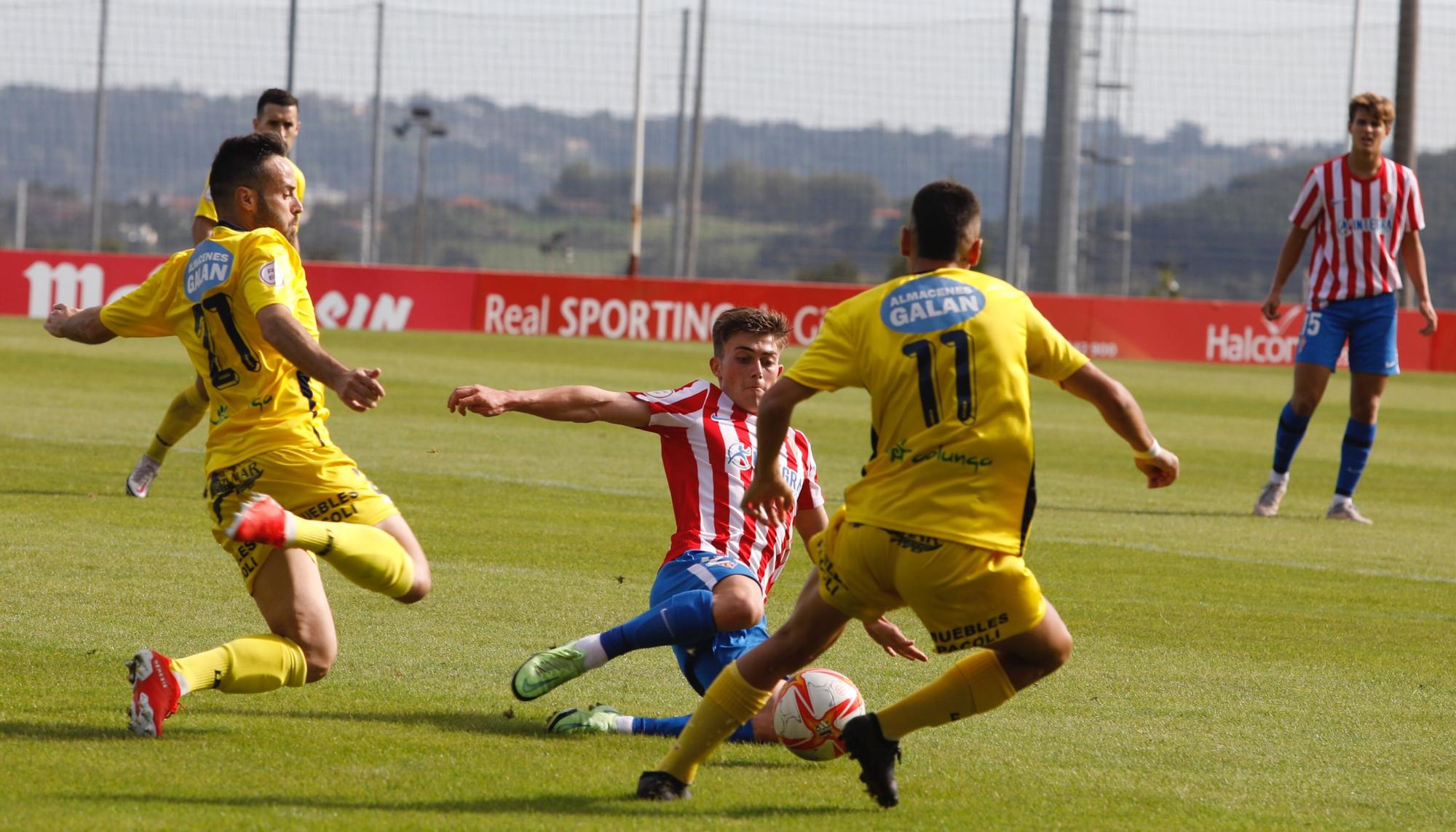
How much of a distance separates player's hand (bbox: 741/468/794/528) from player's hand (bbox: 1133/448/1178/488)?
85 cm

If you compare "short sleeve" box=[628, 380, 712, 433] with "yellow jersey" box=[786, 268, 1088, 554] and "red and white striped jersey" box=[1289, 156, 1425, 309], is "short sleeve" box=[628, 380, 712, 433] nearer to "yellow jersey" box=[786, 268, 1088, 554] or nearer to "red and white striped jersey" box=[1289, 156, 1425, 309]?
"yellow jersey" box=[786, 268, 1088, 554]

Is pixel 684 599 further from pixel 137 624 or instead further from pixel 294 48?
pixel 294 48

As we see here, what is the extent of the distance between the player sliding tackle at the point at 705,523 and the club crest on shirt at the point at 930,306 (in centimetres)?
89

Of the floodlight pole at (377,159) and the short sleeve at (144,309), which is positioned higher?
the floodlight pole at (377,159)

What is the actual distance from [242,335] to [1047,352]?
7.16 feet

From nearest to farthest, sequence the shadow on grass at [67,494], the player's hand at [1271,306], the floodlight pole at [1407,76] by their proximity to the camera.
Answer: the shadow on grass at [67,494] < the player's hand at [1271,306] < the floodlight pole at [1407,76]

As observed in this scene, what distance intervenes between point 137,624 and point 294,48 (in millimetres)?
26531

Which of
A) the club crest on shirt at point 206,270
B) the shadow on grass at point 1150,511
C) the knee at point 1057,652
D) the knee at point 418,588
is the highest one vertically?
the club crest on shirt at point 206,270

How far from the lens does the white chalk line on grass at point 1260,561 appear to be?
8328 mm

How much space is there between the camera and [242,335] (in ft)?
15.8

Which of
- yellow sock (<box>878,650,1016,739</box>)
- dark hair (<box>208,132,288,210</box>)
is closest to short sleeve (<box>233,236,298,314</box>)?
dark hair (<box>208,132,288,210</box>)

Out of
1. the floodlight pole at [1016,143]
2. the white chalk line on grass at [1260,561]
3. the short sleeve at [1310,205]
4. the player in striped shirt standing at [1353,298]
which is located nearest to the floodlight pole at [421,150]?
the floodlight pole at [1016,143]

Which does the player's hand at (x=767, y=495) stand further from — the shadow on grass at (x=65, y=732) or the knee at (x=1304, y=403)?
the knee at (x=1304, y=403)

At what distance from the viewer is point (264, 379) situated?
191 inches
